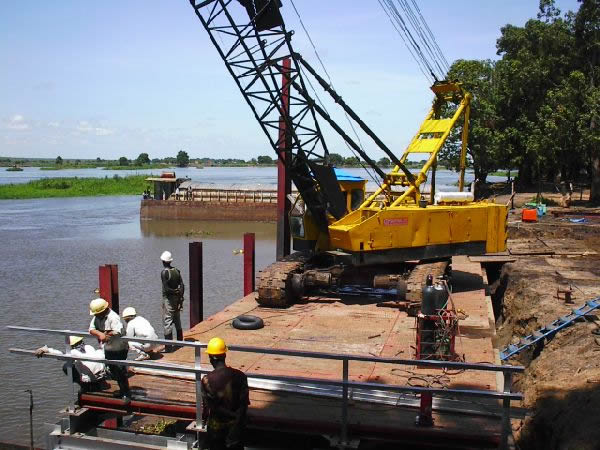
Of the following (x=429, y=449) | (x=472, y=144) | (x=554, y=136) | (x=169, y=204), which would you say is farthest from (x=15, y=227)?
(x=429, y=449)

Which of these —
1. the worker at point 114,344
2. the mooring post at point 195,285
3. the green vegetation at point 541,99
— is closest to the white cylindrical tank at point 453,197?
the mooring post at point 195,285

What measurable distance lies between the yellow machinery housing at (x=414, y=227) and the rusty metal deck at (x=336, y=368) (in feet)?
3.74

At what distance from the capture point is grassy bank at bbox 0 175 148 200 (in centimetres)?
7049

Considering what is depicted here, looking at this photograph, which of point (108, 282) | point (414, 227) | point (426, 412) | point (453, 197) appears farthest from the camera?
point (453, 197)

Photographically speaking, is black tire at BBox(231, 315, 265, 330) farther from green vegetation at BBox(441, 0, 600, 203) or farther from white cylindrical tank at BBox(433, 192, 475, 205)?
green vegetation at BBox(441, 0, 600, 203)

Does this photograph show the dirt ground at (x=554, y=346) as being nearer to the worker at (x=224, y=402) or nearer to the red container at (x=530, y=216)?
the worker at (x=224, y=402)

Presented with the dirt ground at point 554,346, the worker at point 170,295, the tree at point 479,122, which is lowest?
the dirt ground at point 554,346

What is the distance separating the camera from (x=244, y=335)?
33.6ft

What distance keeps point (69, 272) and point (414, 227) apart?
1607 cm

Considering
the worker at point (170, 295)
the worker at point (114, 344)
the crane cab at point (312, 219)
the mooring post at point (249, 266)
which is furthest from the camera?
the mooring post at point (249, 266)

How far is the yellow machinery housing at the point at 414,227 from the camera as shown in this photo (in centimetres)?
1260

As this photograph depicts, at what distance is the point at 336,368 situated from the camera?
27.7ft

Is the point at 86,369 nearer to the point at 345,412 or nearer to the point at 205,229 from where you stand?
the point at 345,412

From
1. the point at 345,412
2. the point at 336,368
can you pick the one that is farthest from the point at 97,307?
the point at 336,368
